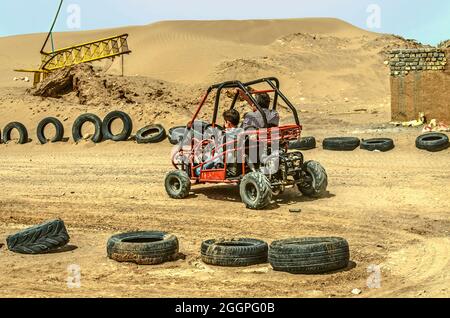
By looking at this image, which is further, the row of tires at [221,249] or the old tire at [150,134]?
the old tire at [150,134]

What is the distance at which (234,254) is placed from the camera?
7281 millimetres

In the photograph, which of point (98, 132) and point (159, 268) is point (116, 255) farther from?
point (98, 132)

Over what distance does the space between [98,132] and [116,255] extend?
1273 cm

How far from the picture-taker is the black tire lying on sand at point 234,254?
727 cm

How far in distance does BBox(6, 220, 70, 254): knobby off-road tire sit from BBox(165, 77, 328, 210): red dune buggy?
3.06 m

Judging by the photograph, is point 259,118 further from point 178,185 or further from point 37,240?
point 37,240

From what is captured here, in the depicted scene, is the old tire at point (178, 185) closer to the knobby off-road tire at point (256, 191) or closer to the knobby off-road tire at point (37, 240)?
the knobby off-road tire at point (256, 191)

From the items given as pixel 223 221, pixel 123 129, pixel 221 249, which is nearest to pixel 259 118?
pixel 223 221

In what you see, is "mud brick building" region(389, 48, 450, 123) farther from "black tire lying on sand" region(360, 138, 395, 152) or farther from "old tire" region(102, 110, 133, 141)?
"old tire" region(102, 110, 133, 141)

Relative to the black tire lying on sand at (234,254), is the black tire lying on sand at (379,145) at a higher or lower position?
higher

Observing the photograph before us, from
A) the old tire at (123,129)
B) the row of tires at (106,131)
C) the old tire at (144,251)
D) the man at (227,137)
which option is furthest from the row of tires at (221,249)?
the old tire at (123,129)

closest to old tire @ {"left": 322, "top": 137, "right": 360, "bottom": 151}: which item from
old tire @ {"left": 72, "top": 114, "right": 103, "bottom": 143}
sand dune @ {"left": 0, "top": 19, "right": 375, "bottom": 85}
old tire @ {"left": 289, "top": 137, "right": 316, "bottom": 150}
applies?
old tire @ {"left": 289, "top": 137, "right": 316, "bottom": 150}

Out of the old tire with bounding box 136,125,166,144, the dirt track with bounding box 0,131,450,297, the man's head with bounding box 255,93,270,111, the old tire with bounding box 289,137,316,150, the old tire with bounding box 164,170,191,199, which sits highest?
the man's head with bounding box 255,93,270,111

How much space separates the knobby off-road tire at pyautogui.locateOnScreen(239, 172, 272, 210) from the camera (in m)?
10.1
